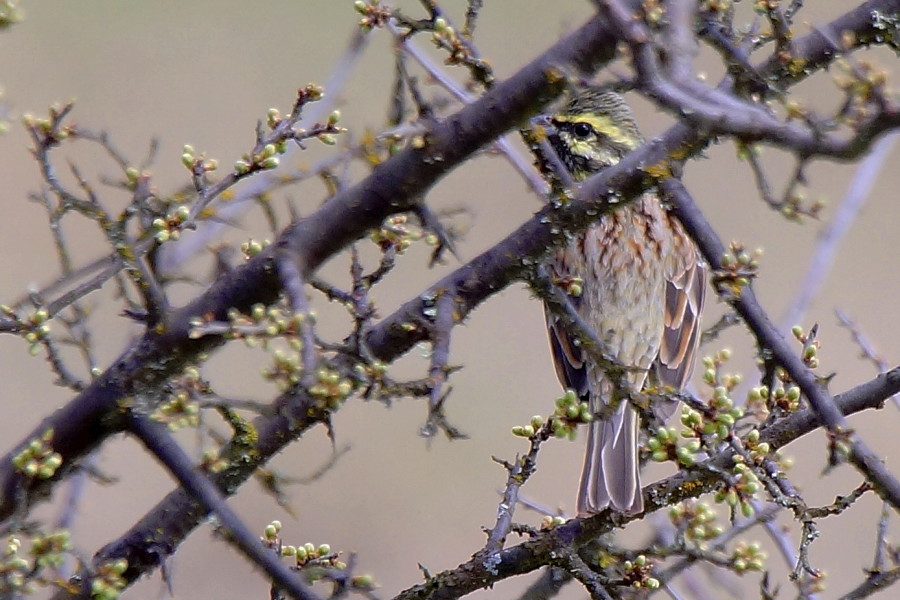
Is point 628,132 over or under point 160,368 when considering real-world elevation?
over

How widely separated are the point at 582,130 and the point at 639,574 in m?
1.99

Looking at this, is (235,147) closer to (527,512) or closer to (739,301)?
(527,512)

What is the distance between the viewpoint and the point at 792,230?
23.9 ft

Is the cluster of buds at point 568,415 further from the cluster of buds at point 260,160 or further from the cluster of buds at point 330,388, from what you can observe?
the cluster of buds at point 260,160

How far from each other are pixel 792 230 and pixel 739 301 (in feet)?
17.7

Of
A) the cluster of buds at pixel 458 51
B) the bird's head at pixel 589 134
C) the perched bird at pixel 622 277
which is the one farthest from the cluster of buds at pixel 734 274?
the bird's head at pixel 589 134

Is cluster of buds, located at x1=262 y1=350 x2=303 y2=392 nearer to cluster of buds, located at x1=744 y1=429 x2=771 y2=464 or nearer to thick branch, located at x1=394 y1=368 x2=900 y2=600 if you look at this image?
thick branch, located at x1=394 y1=368 x2=900 y2=600

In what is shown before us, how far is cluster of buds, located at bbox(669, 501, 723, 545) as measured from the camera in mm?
2467

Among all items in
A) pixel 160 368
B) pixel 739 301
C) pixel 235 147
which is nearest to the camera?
pixel 160 368

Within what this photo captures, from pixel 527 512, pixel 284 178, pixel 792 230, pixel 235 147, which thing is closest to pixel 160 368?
pixel 284 178

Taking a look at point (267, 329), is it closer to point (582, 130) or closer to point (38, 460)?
point (38, 460)

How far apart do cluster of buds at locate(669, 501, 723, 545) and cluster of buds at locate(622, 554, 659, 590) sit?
226 mm

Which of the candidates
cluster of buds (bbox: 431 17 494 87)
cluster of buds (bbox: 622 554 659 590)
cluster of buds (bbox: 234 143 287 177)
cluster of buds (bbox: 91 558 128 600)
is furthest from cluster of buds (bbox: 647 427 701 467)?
cluster of buds (bbox: 91 558 128 600)

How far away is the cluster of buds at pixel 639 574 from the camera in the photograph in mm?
2195
